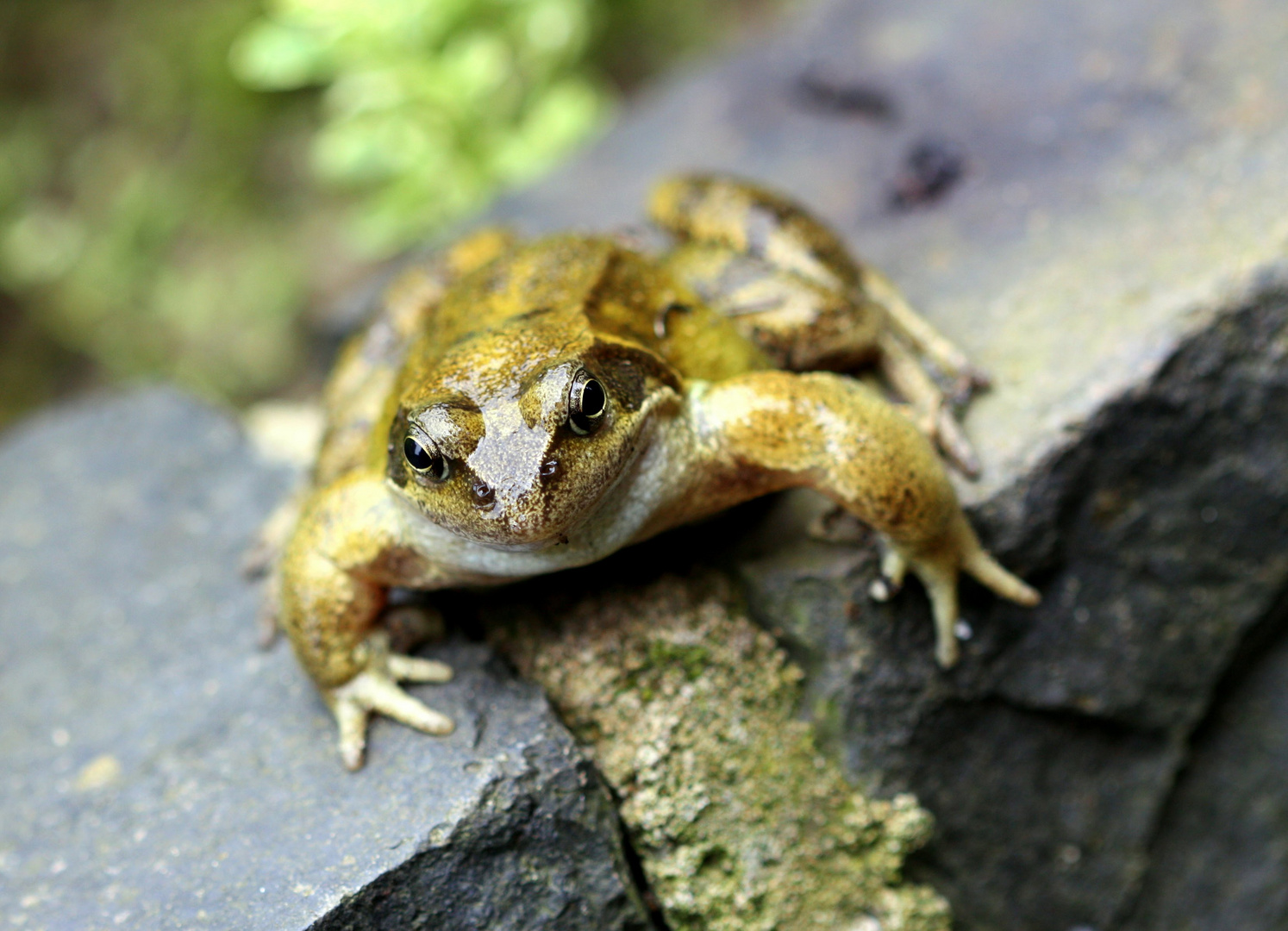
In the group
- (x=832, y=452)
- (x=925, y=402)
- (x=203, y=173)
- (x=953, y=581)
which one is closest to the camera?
(x=832, y=452)

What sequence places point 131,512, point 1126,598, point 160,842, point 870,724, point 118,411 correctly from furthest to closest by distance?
1. point 118,411
2. point 131,512
3. point 1126,598
4. point 870,724
5. point 160,842

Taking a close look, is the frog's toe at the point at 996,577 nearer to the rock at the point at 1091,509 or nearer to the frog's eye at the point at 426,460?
the rock at the point at 1091,509

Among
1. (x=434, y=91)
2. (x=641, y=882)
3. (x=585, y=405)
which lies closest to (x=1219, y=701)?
(x=641, y=882)

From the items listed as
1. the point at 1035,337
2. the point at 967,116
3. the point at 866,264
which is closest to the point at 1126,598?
the point at 1035,337

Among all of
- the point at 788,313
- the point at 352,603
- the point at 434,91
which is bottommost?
the point at 352,603

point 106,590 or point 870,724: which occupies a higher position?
point 870,724

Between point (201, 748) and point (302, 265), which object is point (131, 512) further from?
point (302, 265)

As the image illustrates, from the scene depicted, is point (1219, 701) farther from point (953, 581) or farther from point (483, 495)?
point (483, 495)

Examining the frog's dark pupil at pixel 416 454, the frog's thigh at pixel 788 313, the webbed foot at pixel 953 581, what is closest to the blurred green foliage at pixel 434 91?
the frog's thigh at pixel 788 313
